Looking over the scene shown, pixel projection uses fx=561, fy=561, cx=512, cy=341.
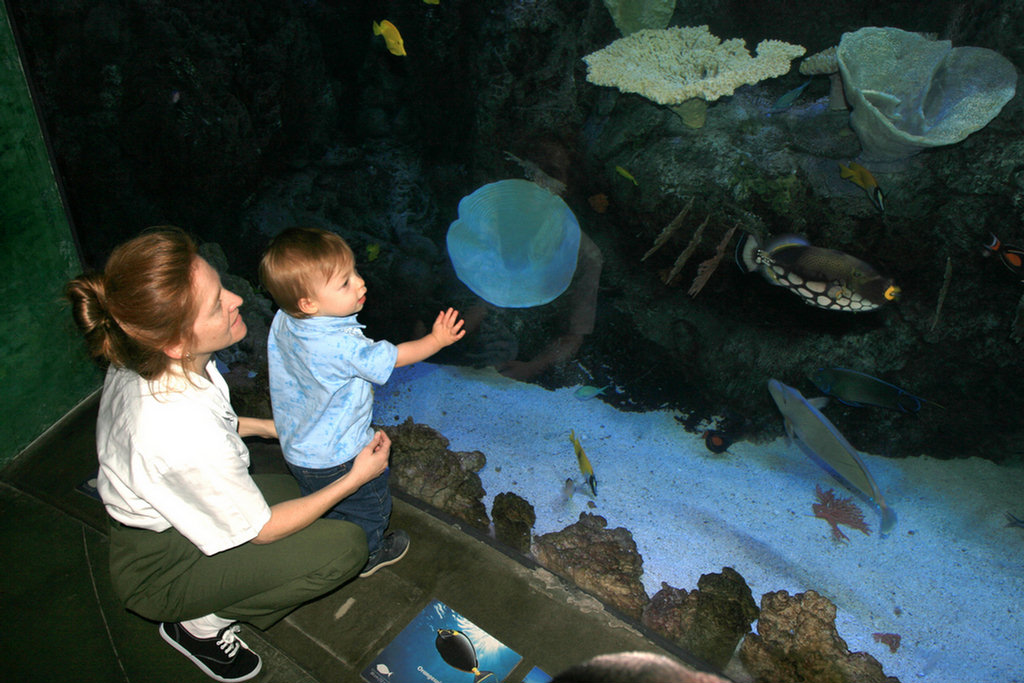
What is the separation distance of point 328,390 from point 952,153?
1.98 metres

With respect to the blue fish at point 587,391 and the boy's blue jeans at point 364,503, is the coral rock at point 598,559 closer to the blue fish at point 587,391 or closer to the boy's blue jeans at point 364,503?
the blue fish at point 587,391

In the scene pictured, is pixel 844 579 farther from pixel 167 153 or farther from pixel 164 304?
pixel 167 153

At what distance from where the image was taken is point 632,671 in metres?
0.62

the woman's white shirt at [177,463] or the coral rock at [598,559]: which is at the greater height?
the woman's white shirt at [177,463]

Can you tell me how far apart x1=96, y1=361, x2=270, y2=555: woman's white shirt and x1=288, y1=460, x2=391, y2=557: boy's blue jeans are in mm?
364

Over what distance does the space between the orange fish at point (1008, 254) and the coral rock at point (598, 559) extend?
1576 mm

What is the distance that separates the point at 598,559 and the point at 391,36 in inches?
92.5

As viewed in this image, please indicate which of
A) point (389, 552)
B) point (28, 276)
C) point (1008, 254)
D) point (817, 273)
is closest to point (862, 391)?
point (817, 273)

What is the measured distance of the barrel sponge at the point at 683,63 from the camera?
1747 millimetres

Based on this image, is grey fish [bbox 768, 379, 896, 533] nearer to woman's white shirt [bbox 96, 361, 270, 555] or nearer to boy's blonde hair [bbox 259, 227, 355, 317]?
boy's blonde hair [bbox 259, 227, 355, 317]

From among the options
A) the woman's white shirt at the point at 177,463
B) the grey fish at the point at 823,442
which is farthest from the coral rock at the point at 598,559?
the woman's white shirt at the point at 177,463

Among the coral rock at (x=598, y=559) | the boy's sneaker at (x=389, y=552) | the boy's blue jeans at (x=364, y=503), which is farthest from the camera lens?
the boy's sneaker at (x=389, y=552)

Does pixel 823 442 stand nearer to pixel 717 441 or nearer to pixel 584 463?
pixel 717 441

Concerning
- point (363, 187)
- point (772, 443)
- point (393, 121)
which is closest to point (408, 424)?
point (363, 187)
